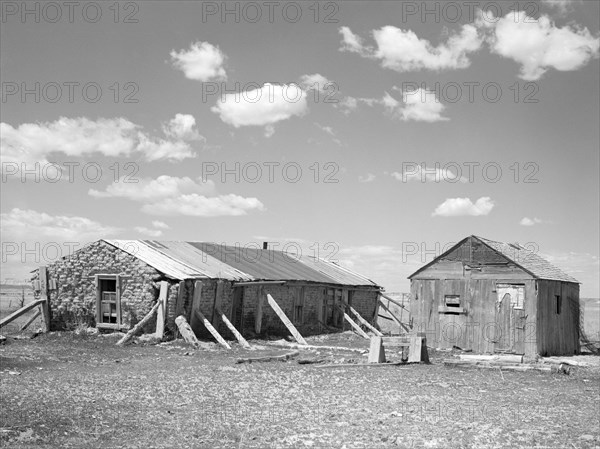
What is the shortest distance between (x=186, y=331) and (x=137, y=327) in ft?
5.27

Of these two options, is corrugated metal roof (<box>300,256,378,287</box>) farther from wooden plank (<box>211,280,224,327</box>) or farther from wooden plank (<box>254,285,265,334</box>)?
wooden plank (<box>211,280,224,327</box>)

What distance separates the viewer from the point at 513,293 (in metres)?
23.2

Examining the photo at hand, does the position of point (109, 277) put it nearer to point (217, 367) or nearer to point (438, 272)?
point (217, 367)

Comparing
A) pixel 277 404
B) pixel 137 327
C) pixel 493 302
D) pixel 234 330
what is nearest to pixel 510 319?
pixel 493 302

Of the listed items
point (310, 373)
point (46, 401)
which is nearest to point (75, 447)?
point (46, 401)

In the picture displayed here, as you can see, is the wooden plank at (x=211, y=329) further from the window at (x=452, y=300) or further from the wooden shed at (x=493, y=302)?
the window at (x=452, y=300)

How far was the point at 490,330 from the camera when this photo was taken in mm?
23422

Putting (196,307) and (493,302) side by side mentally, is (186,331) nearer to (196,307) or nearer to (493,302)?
(196,307)

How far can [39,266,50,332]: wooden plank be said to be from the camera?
25000 millimetres

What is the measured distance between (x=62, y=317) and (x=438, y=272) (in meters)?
14.2

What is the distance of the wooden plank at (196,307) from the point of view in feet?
77.9

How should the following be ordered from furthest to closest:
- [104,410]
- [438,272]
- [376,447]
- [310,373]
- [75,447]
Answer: [438,272]
[310,373]
[104,410]
[376,447]
[75,447]

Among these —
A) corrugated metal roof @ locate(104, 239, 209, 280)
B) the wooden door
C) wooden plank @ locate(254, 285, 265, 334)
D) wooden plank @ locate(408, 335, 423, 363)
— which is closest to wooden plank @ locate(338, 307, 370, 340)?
wooden plank @ locate(254, 285, 265, 334)

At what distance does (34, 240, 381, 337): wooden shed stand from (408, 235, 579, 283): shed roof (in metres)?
6.48
